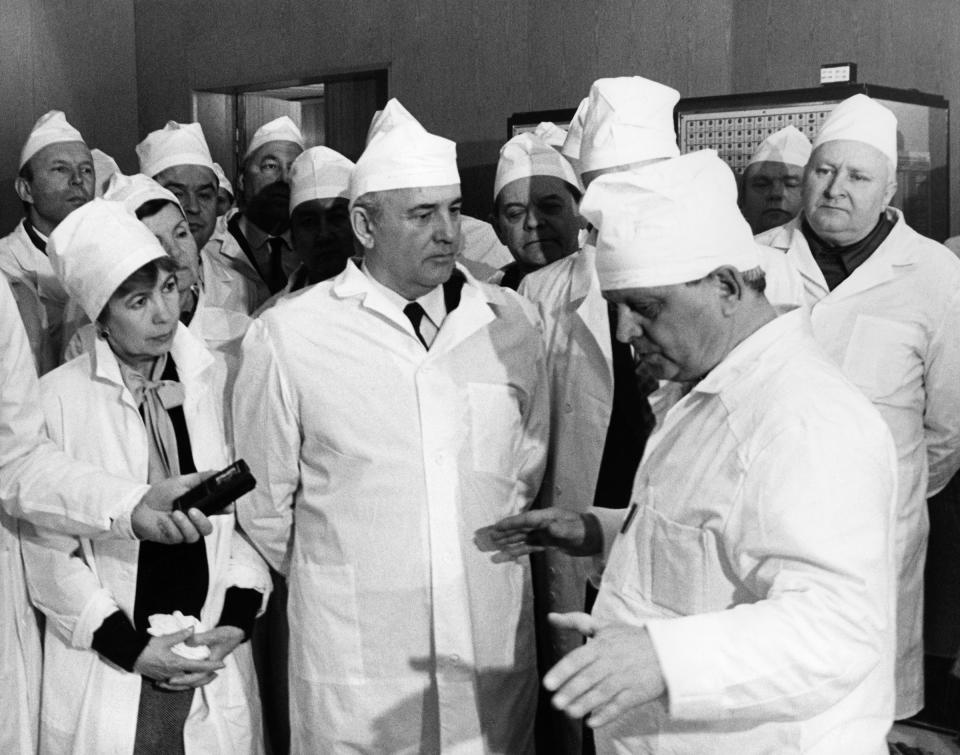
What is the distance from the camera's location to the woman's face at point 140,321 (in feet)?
7.59

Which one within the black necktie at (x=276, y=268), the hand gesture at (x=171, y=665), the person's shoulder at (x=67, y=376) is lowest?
the hand gesture at (x=171, y=665)

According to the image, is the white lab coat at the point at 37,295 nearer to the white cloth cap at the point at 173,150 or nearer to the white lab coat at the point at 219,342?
the white lab coat at the point at 219,342

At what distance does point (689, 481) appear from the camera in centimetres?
148

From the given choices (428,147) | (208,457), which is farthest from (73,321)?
(428,147)

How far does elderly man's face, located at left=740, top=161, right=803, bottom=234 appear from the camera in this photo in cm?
362

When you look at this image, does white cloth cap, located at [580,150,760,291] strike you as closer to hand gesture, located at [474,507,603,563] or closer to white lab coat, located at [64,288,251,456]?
hand gesture, located at [474,507,603,563]

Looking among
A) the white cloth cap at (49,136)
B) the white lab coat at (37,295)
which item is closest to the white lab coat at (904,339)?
the white lab coat at (37,295)

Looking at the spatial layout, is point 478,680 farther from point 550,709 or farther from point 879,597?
point 879,597

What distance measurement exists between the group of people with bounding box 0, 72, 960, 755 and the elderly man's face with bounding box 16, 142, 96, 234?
0.55m

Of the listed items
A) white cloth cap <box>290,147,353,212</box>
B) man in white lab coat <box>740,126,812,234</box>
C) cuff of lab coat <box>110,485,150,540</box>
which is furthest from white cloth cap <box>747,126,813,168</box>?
cuff of lab coat <box>110,485,150,540</box>

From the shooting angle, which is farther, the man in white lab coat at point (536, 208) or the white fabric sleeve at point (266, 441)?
the man in white lab coat at point (536, 208)

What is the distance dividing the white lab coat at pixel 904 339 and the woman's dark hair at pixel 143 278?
1.46 metres

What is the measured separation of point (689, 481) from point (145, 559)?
1.23m

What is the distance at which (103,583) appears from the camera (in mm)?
2285
